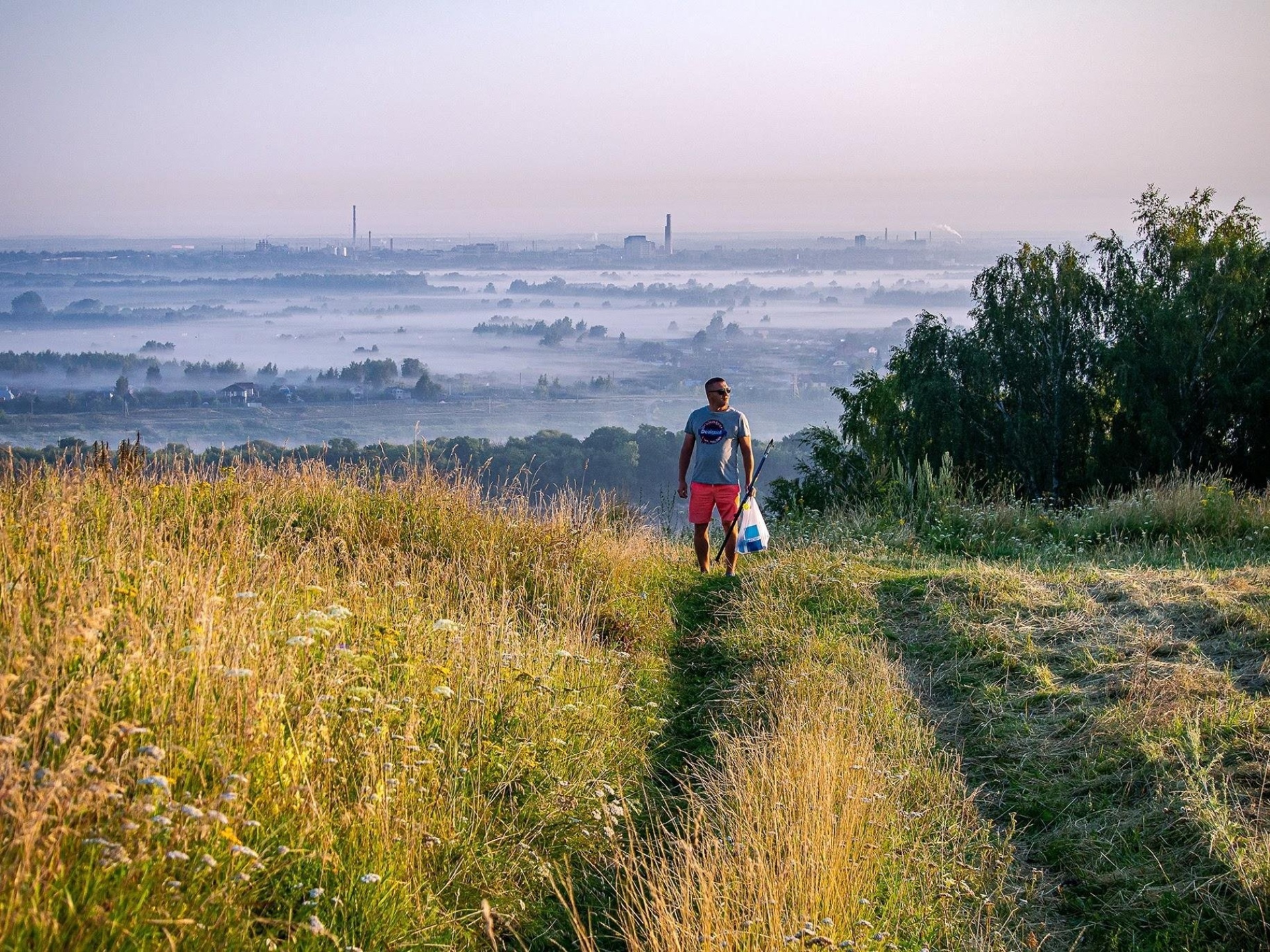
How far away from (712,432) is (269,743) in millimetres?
7198

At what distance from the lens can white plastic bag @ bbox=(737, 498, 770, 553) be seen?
Answer: 10.5 m

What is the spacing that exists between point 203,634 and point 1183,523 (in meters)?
11.8

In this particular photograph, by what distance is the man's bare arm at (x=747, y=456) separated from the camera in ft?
33.7

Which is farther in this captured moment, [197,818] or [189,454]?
[189,454]

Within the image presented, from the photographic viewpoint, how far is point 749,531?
34.5 feet

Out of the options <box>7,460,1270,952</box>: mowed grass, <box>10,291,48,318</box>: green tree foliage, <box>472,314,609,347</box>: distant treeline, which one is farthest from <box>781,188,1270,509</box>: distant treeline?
<box>472,314,609,347</box>: distant treeline

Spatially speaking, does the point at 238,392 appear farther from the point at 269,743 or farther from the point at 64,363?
the point at 269,743

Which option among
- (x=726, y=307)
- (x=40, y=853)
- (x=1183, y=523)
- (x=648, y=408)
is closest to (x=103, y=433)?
(x=648, y=408)

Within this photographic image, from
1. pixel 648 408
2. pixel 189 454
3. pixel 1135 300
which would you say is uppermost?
pixel 1135 300

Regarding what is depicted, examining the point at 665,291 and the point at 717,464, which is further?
the point at 665,291

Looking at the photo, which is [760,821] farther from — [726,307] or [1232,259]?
[726,307]

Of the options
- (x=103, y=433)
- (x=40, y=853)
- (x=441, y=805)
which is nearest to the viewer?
(x=40, y=853)

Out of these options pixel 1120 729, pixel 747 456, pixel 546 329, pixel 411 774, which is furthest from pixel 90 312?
pixel 1120 729

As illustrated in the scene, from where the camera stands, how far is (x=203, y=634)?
366 centimetres
